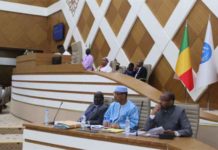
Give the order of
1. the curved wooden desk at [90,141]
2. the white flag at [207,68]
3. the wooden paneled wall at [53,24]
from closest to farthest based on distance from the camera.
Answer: the curved wooden desk at [90,141]
the white flag at [207,68]
the wooden paneled wall at [53,24]

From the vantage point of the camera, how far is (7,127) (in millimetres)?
8227

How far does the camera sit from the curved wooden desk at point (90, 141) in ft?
10.1

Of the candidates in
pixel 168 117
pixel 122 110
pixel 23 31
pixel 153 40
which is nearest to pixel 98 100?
pixel 122 110

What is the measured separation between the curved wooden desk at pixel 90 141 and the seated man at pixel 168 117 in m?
0.47

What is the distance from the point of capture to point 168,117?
3.99 m

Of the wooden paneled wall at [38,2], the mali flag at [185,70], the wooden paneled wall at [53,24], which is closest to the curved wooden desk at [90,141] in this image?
the mali flag at [185,70]

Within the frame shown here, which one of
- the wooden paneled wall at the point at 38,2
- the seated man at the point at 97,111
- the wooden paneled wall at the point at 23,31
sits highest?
the wooden paneled wall at the point at 38,2

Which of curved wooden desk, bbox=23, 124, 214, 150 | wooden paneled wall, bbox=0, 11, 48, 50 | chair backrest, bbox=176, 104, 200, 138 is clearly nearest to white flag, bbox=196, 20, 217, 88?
chair backrest, bbox=176, 104, 200, 138

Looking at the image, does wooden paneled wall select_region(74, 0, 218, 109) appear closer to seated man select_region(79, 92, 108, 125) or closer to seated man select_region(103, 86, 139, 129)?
seated man select_region(79, 92, 108, 125)

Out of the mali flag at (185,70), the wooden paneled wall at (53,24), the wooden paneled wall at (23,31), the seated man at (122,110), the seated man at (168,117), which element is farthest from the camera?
the wooden paneled wall at (23,31)

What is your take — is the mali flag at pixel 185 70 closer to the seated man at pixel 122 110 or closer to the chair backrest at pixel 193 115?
the seated man at pixel 122 110

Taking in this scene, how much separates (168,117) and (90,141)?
881 mm

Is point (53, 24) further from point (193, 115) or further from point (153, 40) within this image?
A: point (193, 115)

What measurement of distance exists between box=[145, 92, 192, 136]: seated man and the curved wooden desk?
0.47 meters
